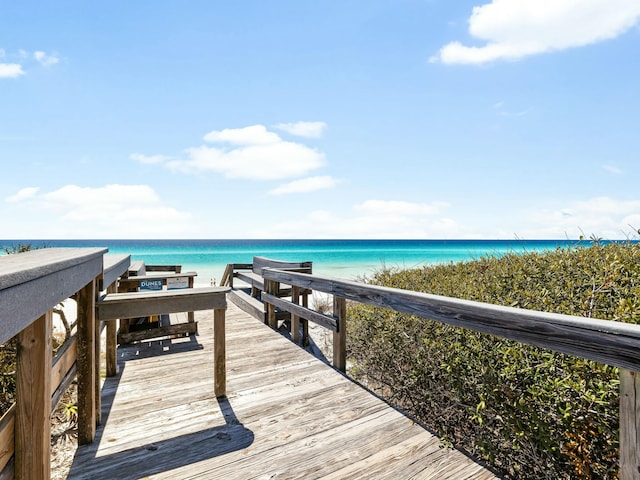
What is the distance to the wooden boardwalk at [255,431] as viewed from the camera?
2109 millimetres

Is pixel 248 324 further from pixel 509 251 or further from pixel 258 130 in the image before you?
pixel 258 130

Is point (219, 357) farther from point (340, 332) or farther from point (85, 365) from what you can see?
point (340, 332)

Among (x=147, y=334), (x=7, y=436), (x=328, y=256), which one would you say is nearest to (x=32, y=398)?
(x=7, y=436)

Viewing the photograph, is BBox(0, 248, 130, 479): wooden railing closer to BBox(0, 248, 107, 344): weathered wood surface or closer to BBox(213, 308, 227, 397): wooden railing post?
BBox(0, 248, 107, 344): weathered wood surface

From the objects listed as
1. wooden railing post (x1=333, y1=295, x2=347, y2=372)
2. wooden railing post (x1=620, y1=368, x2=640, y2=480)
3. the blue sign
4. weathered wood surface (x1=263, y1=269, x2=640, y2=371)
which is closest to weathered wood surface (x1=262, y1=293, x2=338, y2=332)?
wooden railing post (x1=333, y1=295, x2=347, y2=372)

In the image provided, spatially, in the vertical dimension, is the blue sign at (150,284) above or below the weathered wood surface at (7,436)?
above

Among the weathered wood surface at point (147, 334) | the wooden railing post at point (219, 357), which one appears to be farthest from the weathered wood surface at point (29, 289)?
the weathered wood surface at point (147, 334)

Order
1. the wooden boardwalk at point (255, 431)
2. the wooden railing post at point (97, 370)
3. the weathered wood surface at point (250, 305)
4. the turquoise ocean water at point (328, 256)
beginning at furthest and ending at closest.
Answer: the turquoise ocean water at point (328, 256)
the weathered wood surface at point (250, 305)
the wooden railing post at point (97, 370)
the wooden boardwalk at point (255, 431)

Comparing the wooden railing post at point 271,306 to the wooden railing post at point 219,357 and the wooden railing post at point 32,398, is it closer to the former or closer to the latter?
the wooden railing post at point 219,357

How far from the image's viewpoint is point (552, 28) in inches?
231

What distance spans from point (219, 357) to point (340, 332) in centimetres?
134

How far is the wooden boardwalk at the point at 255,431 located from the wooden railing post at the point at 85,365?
0.45 ft

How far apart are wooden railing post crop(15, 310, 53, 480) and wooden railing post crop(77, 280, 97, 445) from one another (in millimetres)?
987

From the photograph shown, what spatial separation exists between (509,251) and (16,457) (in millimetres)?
5343
